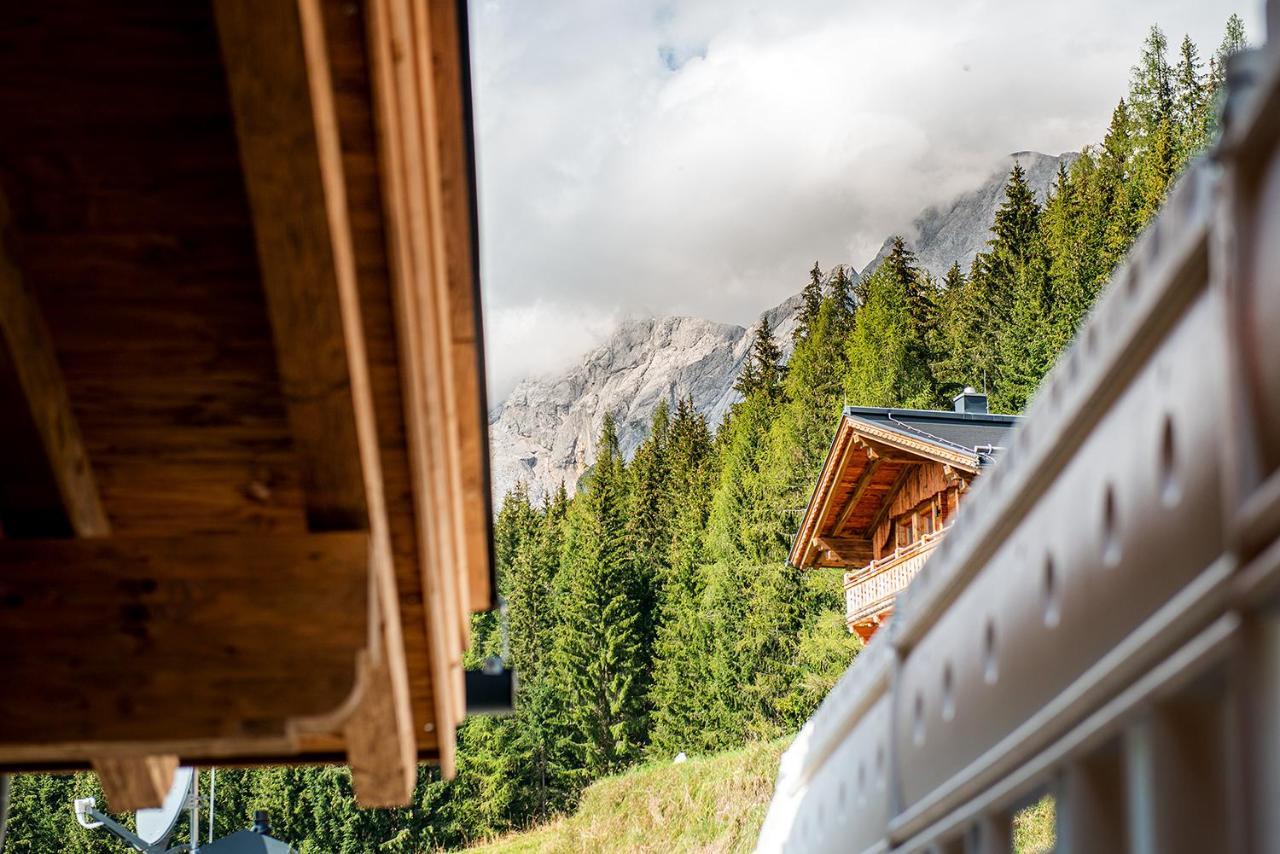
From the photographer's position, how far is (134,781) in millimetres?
4012

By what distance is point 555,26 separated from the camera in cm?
17450

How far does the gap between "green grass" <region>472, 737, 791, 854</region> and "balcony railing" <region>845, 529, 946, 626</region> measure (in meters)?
5.09

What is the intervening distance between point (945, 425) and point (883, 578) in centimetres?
236

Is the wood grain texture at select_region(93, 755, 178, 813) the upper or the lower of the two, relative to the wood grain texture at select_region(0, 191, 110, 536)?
lower

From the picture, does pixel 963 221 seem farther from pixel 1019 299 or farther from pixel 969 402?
pixel 969 402

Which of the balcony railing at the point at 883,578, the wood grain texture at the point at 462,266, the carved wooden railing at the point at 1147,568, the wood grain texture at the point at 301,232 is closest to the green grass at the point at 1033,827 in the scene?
the balcony railing at the point at 883,578

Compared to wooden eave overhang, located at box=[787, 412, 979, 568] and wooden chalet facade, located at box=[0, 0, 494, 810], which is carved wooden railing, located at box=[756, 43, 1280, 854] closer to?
wooden chalet facade, located at box=[0, 0, 494, 810]

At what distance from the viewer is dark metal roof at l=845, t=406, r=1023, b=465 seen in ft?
58.3

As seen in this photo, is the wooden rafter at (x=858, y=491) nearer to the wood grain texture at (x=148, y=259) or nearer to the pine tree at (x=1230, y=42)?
the wood grain texture at (x=148, y=259)

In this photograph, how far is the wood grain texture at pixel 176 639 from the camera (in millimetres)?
3004

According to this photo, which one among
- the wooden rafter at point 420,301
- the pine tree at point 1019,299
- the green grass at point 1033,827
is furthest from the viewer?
the pine tree at point 1019,299

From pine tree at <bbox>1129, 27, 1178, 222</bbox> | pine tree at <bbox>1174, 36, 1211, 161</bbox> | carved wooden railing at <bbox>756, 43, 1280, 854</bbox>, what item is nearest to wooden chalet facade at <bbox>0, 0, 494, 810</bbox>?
carved wooden railing at <bbox>756, 43, 1280, 854</bbox>

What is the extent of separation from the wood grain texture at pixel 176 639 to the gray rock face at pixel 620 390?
108379 mm

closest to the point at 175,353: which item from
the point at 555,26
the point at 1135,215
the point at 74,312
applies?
the point at 74,312
